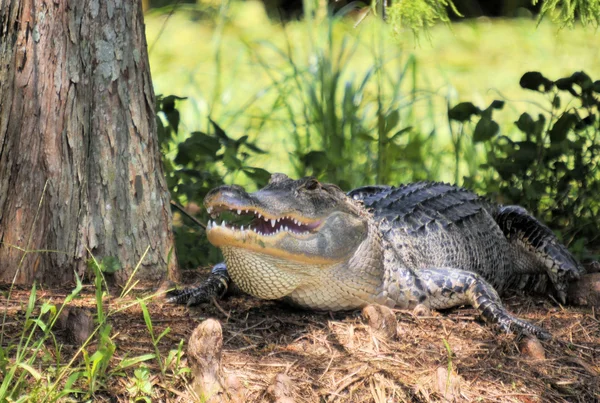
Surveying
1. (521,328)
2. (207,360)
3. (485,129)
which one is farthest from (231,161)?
(207,360)

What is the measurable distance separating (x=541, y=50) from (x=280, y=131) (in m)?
5.33

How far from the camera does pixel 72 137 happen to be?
3.52 metres

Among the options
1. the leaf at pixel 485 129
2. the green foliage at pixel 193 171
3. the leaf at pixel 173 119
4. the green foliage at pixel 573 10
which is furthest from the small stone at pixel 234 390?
the leaf at pixel 485 129

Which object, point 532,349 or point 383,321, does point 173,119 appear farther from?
point 532,349

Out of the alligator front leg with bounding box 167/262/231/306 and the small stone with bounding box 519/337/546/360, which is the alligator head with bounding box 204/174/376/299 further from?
the small stone with bounding box 519/337/546/360

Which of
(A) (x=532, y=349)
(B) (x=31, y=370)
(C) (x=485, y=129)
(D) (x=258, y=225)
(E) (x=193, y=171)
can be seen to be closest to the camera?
(B) (x=31, y=370)

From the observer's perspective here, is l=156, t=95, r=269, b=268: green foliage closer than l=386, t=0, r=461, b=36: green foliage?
No

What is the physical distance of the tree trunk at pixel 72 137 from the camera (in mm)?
3473

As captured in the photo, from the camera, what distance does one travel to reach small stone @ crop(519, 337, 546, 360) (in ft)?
10.7

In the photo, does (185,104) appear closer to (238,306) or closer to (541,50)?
(238,306)

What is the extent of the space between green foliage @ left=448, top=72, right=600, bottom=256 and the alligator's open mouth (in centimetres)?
200

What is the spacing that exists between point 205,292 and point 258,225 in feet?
1.77

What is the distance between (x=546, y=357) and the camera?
329 cm

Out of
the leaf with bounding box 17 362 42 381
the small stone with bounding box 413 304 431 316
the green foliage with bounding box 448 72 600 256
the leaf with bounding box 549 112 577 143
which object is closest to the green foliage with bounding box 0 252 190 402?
the leaf with bounding box 17 362 42 381
